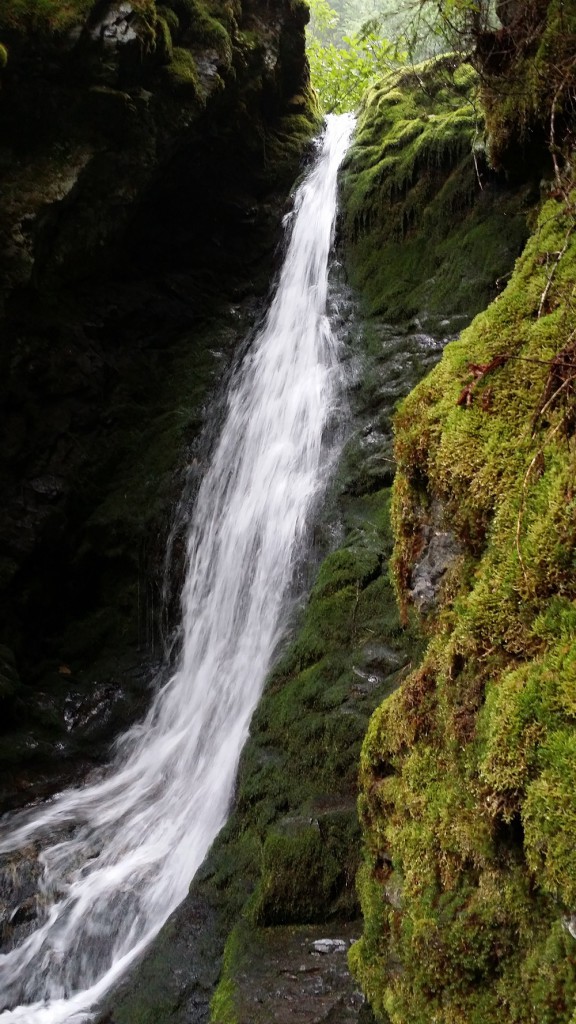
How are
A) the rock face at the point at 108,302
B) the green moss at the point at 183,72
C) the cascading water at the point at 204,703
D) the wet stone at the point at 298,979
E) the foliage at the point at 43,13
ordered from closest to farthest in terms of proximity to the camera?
the wet stone at the point at 298,979 < the cascading water at the point at 204,703 < the foliage at the point at 43,13 < the rock face at the point at 108,302 < the green moss at the point at 183,72

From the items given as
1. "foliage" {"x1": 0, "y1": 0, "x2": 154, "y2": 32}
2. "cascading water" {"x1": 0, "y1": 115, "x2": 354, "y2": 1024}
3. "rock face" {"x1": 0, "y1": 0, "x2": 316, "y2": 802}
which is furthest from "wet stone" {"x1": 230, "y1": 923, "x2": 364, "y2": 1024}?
"foliage" {"x1": 0, "y1": 0, "x2": 154, "y2": 32}

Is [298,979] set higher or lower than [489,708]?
lower

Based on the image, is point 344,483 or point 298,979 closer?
point 298,979

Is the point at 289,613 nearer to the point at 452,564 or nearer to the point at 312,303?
the point at 452,564

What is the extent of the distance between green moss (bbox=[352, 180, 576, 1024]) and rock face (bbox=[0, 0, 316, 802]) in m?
5.92

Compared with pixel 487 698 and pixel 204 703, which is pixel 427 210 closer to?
pixel 204 703

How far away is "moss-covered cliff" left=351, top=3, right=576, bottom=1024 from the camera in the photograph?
1.61 m

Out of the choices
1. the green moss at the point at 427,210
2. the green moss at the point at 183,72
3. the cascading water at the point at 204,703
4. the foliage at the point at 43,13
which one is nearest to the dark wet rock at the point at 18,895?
the cascading water at the point at 204,703

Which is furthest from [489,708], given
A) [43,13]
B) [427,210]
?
[43,13]

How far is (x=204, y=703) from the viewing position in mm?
6695

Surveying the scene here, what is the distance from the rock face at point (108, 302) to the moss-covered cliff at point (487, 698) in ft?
19.3

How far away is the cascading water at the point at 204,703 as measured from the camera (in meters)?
4.57

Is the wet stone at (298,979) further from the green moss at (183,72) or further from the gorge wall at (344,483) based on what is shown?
the green moss at (183,72)

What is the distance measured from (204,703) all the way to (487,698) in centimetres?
516
